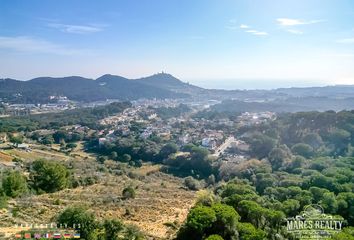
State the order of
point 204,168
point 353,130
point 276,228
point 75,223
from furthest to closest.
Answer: point 353,130, point 204,168, point 276,228, point 75,223

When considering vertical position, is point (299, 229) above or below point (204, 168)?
above

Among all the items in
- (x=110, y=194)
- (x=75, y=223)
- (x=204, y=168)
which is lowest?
(x=204, y=168)

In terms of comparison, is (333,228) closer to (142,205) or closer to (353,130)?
(142,205)

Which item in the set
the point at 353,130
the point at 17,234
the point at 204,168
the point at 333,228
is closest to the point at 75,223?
the point at 17,234

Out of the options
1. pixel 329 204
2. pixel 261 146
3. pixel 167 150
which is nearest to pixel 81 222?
pixel 329 204

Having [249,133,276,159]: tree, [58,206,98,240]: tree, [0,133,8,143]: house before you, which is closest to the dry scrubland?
[58,206,98,240]: tree

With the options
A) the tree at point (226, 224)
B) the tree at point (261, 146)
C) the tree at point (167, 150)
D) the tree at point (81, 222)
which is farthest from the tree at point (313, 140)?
the tree at point (81, 222)

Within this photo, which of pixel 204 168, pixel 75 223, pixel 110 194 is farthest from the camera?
pixel 204 168

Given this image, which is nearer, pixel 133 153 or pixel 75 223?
pixel 75 223

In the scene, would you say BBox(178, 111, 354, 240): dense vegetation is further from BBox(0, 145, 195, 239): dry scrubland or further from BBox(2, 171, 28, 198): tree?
BBox(2, 171, 28, 198): tree
